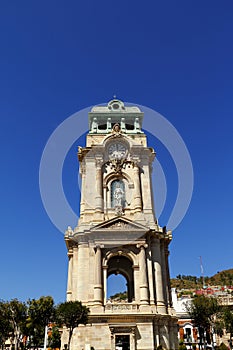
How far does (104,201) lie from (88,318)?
16094 mm

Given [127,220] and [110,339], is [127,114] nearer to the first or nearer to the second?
[127,220]

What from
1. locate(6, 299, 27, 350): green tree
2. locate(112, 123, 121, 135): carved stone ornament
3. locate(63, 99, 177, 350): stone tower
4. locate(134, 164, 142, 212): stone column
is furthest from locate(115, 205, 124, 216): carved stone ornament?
locate(6, 299, 27, 350): green tree

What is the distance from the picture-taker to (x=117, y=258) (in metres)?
46.6

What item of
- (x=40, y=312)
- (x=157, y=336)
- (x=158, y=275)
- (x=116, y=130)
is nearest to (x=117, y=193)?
(x=116, y=130)

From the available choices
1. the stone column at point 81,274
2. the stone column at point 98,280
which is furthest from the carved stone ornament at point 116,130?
the stone column at point 98,280

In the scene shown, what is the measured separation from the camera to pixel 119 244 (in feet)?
136

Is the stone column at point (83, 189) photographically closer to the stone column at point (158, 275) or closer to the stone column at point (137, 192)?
the stone column at point (137, 192)

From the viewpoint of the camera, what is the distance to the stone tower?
37.2m

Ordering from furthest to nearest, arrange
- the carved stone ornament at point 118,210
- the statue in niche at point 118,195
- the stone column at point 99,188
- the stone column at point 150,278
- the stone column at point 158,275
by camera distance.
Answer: the statue in niche at point 118,195 < the stone column at point 99,188 < the carved stone ornament at point 118,210 < the stone column at point 158,275 < the stone column at point 150,278

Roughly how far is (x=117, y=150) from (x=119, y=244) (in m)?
15.2

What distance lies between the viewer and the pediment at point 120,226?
41.7m

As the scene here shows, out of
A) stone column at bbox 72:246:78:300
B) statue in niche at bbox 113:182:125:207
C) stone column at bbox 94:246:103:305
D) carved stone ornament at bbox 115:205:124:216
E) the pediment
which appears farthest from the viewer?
statue in niche at bbox 113:182:125:207

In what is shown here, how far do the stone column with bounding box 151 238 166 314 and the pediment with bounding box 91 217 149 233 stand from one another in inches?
128

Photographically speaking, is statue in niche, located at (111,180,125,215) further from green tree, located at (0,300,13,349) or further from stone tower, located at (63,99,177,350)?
green tree, located at (0,300,13,349)
